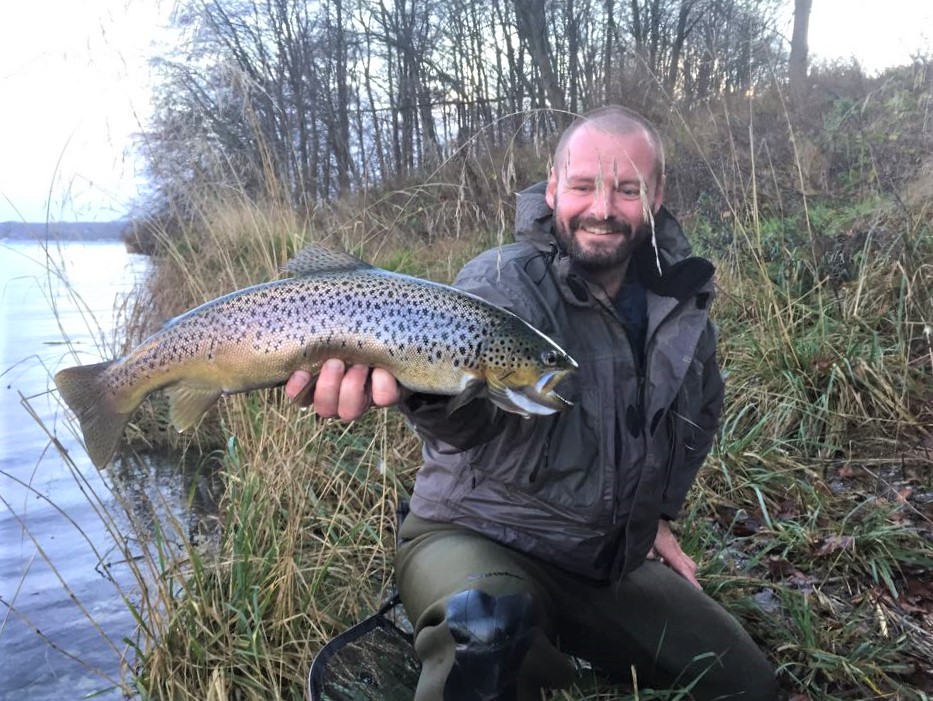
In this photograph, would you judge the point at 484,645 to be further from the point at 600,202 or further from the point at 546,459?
the point at 600,202

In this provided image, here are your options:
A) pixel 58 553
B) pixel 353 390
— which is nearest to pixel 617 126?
pixel 353 390

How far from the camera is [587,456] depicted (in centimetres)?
251

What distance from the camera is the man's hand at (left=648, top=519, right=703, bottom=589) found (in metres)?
3.05

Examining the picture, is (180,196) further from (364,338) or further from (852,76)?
(852,76)

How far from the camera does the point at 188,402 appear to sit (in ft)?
7.88

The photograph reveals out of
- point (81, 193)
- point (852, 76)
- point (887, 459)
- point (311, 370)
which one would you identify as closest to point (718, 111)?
point (852, 76)

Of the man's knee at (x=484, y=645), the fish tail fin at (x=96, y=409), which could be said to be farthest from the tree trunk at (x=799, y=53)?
the fish tail fin at (x=96, y=409)

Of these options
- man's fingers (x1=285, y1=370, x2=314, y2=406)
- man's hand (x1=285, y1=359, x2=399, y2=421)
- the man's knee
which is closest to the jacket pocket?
the man's knee

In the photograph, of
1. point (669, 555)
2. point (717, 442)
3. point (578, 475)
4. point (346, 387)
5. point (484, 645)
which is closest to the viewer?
point (484, 645)

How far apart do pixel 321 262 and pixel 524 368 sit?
0.71 meters

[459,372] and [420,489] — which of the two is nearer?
[459,372]

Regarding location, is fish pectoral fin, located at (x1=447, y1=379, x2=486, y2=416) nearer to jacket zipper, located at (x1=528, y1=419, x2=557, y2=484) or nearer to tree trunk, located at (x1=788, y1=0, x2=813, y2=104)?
jacket zipper, located at (x1=528, y1=419, x2=557, y2=484)

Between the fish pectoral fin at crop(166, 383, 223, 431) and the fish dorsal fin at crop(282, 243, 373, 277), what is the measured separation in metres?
0.46

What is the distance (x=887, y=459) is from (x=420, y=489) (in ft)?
8.73
